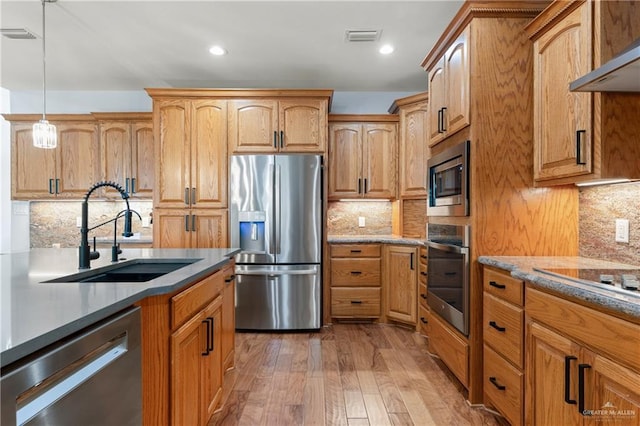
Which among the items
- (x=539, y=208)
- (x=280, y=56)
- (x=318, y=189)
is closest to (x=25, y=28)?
(x=280, y=56)

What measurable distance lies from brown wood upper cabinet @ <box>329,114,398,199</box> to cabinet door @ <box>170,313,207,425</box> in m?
2.68

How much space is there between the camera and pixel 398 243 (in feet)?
12.1

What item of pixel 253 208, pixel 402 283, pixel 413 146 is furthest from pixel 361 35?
pixel 402 283

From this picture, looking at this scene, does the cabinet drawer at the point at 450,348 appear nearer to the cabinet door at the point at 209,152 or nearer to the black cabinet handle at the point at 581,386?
the black cabinet handle at the point at 581,386

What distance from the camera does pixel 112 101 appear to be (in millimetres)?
4551

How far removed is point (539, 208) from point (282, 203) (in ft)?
7.32

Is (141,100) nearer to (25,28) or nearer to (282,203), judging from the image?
(25,28)

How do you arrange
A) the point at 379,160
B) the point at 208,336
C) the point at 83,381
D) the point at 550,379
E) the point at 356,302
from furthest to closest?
the point at 379,160
the point at 356,302
the point at 208,336
the point at 550,379
the point at 83,381

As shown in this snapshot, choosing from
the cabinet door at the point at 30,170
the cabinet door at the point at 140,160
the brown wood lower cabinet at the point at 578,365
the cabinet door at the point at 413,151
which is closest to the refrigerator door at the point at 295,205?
the cabinet door at the point at 413,151

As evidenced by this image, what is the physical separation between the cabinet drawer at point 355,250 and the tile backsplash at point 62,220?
7.99 ft

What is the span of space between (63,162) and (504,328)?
484 centimetres

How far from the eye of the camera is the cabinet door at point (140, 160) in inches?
163

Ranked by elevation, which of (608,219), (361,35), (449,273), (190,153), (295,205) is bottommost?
(449,273)

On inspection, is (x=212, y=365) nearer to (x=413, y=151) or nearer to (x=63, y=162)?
(x=413, y=151)
